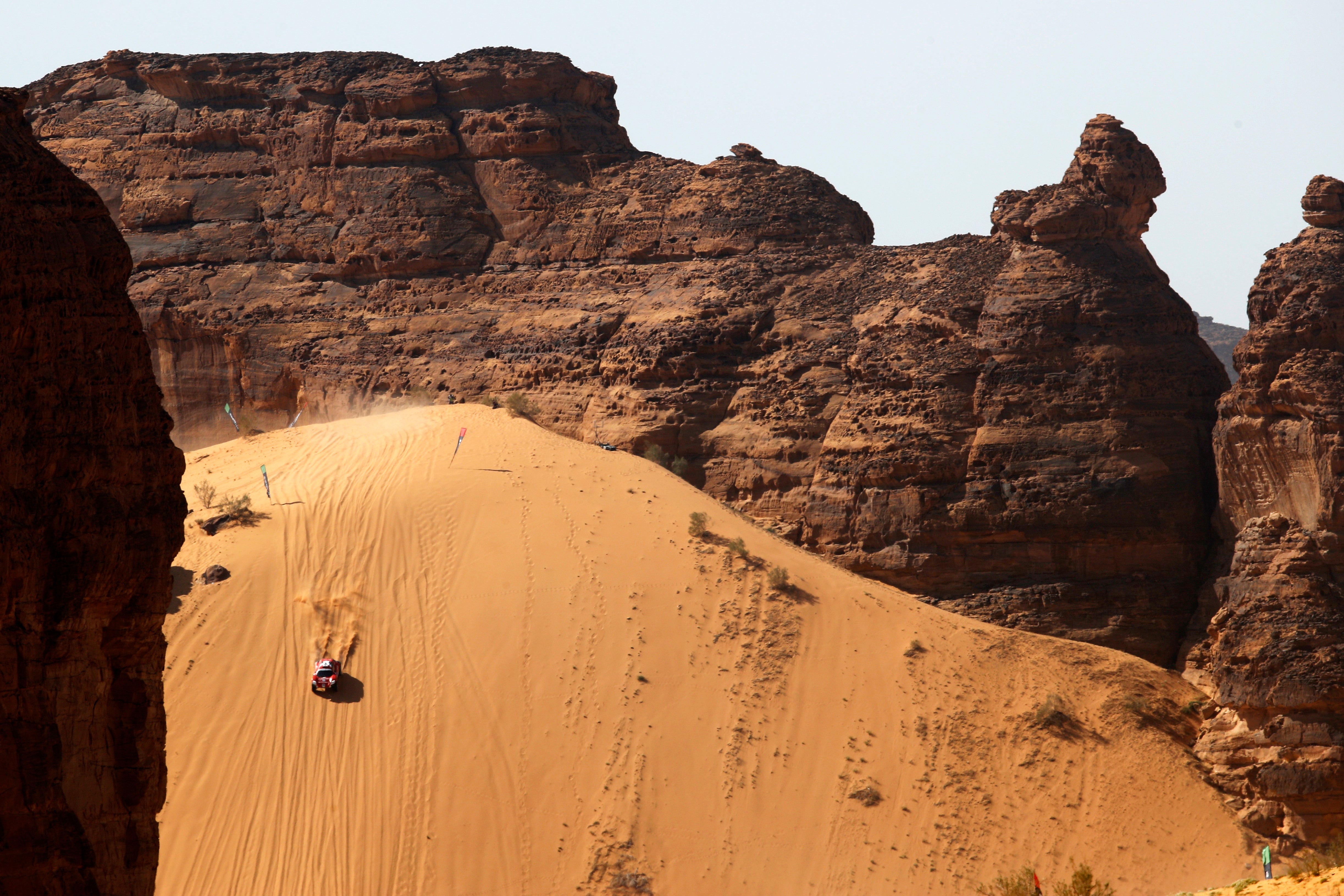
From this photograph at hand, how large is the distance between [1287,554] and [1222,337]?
75.2 meters

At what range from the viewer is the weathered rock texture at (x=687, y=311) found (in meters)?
27.0

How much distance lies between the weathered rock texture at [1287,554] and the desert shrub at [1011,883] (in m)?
4.06

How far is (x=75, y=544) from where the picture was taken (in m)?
9.48

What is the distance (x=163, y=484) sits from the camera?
405 inches

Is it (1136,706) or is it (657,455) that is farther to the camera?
(657,455)

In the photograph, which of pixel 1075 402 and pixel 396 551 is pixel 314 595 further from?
pixel 1075 402

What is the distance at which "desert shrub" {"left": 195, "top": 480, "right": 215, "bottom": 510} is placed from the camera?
2695 centimetres

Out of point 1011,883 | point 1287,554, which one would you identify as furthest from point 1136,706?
point 1011,883

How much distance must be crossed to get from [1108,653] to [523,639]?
1043 centimetres

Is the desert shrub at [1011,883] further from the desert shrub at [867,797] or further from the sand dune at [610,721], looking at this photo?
the desert shrub at [867,797]

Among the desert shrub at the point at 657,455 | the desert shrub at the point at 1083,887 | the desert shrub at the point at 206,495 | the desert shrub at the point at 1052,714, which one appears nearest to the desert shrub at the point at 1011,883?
the desert shrub at the point at 1083,887

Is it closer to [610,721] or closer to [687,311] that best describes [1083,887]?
[610,721]

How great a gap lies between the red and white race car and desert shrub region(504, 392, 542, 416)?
9.35 meters

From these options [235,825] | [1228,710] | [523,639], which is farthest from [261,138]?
[1228,710]
